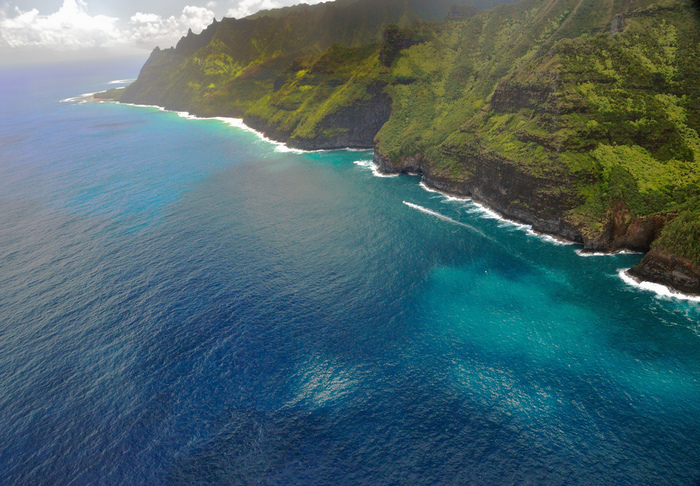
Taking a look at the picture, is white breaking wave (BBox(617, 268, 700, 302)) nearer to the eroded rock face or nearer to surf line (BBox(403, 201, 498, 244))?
the eroded rock face

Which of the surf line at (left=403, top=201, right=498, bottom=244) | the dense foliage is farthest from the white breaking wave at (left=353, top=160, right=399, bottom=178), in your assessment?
the surf line at (left=403, top=201, right=498, bottom=244)

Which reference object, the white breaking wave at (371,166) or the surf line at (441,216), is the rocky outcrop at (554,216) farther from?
the white breaking wave at (371,166)

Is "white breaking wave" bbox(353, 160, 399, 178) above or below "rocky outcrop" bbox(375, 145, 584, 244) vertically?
below

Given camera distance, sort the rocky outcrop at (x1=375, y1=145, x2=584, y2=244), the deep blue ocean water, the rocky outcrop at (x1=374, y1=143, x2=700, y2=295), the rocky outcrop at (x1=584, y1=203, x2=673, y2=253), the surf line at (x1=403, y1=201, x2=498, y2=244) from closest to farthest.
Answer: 1. the deep blue ocean water
2. the rocky outcrop at (x1=374, y1=143, x2=700, y2=295)
3. the rocky outcrop at (x1=584, y1=203, x2=673, y2=253)
4. the rocky outcrop at (x1=375, y1=145, x2=584, y2=244)
5. the surf line at (x1=403, y1=201, x2=498, y2=244)

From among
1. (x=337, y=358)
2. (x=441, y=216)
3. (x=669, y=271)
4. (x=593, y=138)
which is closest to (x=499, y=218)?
(x=441, y=216)

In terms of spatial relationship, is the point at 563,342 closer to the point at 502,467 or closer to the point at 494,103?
the point at 502,467

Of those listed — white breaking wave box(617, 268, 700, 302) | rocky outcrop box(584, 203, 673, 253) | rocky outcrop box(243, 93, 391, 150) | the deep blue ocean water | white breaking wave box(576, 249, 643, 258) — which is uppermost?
rocky outcrop box(243, 93, 391, 150)
